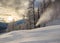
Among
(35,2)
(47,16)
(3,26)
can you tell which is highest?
(35,2)

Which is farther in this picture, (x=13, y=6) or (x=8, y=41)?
(x=13, y=6)

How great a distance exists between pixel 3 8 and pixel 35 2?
1696mm

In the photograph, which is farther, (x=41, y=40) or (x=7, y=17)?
(x=7, y=17)

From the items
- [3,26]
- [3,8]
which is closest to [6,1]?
[3,8]

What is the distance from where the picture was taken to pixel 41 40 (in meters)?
0.92

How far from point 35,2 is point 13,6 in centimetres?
152

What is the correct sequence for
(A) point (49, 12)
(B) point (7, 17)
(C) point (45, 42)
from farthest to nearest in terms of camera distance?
(B) point (7, 17) < (A) point (49, 12) < (C) point (45, 42)

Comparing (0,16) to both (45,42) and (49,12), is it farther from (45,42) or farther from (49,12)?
(45,42)

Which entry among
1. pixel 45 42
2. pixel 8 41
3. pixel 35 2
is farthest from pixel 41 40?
pixel 35 2

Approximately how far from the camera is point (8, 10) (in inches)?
221

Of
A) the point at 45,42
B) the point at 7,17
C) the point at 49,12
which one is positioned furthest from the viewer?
the point at 7,17

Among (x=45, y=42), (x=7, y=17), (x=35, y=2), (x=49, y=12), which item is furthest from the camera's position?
(x=7, y=17)

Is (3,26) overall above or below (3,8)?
below

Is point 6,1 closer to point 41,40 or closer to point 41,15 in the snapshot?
point 41,15
